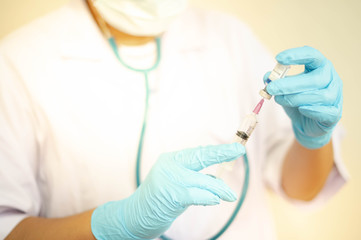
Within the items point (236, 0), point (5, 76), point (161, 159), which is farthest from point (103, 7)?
point (236, 0)

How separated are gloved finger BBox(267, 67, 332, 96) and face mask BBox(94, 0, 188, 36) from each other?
1.12ft

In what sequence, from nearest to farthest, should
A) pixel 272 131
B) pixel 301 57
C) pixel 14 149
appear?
1. pixel 301 57
2. pixel 14 149
3. pixel 272 131

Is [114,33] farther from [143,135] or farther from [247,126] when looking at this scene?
[247,126]

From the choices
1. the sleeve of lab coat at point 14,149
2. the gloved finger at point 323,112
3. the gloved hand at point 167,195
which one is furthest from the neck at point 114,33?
the gloved finger at point 323,112

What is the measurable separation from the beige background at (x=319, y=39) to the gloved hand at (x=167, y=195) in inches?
23.3

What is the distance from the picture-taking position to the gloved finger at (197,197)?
0.60 metres

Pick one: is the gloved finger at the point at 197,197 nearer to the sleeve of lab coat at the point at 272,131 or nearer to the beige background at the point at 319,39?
the sleeve of lab coat at the point at 272,131

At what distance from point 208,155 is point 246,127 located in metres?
0.10

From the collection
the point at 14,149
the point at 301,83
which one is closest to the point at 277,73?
the point at 301,83

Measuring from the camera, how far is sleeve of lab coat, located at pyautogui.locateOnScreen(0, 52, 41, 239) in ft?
2.25

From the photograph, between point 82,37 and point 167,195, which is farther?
point 82,37

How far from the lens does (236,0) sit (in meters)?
1.13

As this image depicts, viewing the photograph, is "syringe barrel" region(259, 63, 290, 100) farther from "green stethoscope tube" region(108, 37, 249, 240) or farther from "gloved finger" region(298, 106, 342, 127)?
"green stethoscope tube" region(108, 37, 249, 240)

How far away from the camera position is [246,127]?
0.63 meters
